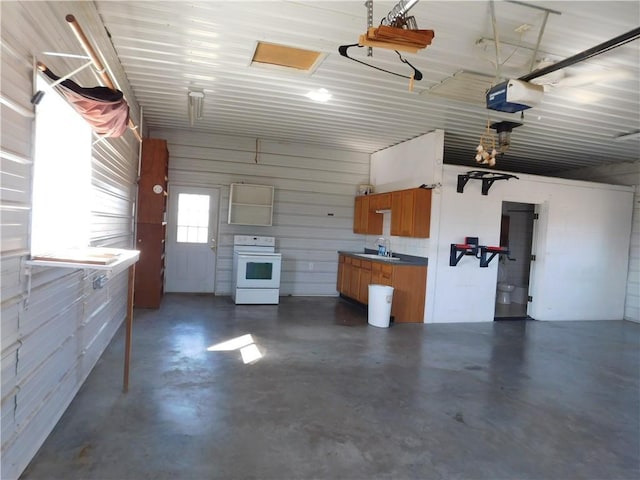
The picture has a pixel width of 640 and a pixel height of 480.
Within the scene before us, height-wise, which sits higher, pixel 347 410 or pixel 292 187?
pixel 292 187

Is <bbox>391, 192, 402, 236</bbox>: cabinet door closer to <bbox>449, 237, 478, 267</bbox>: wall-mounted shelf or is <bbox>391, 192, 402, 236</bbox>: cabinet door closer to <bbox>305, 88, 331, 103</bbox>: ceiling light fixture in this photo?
<bbox>449, 237, 478, 267</bbox>: wall-mounted shelf

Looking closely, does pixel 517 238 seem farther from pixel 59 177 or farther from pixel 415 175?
pixel 59 177

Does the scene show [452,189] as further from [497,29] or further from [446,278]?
[497,29]

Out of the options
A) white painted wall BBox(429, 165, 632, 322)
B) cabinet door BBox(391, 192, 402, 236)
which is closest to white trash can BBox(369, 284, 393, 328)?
white painted wall BBox(429, 165, 632, 322)

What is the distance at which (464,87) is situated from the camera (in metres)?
4.28

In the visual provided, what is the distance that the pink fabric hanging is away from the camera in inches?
93.1

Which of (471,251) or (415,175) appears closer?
(471,251)

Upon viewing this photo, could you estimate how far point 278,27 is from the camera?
3.42 m

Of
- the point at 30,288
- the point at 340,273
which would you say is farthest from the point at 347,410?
the point at 340,273

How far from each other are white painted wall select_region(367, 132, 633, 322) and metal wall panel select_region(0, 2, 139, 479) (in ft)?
15.0

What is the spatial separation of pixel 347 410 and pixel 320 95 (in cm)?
362

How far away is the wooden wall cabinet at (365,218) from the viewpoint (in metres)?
7.52

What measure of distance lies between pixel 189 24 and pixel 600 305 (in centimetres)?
778

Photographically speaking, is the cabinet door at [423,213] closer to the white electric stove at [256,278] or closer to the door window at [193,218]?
the white electric stove at [256,278]
